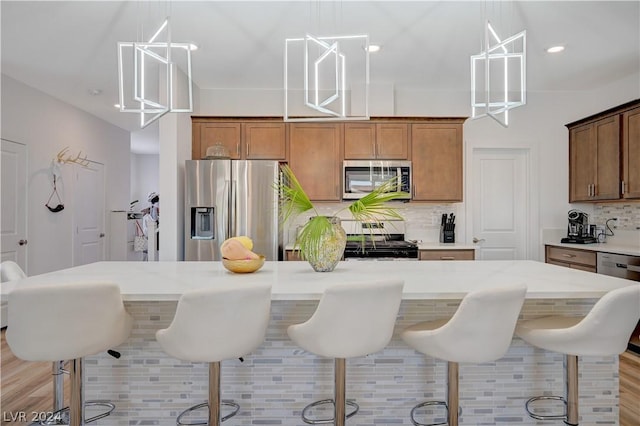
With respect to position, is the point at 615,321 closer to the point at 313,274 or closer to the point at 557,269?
the point at 557,269

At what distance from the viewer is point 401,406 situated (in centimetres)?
192

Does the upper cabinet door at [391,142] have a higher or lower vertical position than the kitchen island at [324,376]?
higher

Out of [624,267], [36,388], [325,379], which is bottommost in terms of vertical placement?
[36,388]

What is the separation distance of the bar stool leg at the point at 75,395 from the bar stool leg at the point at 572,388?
2.08m

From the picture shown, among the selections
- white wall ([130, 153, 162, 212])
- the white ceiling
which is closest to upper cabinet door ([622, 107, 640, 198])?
the white ceiling

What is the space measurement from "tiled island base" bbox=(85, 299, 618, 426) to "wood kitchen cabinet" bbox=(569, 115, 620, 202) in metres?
2.56

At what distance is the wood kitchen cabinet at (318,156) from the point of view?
411 centimetres

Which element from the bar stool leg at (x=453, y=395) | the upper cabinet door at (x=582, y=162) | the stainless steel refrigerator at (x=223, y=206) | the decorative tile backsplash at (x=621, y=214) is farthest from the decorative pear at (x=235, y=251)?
the decorative tile backsplash at (x=621, y=214)

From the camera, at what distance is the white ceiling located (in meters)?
2.68

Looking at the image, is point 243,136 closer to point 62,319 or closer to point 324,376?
point 324,376

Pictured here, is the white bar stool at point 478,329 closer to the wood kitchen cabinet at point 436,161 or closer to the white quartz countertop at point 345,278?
the white quartz countertop at point 345,278

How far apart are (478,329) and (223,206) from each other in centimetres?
275

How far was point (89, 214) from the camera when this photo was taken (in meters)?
5.55

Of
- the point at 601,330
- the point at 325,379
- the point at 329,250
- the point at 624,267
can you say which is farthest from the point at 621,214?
the point at 325,379
